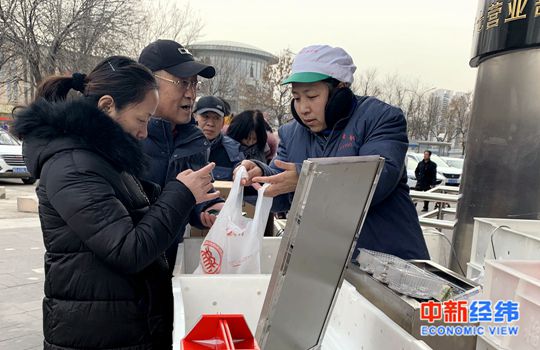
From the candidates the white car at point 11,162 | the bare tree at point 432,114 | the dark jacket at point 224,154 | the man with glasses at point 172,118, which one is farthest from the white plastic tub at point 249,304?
the bare tree at point 432,114

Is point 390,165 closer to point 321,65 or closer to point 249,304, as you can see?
point 321,65

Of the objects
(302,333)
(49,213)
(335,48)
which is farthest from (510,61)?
(49,213)

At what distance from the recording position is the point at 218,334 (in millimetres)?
912

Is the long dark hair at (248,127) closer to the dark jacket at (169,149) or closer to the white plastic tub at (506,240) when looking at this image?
the dark jacket at (169,149)

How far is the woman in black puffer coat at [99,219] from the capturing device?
1.33 m

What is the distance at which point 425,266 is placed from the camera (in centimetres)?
179

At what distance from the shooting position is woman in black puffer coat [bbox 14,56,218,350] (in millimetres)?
1330

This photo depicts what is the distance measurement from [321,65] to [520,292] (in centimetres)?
114

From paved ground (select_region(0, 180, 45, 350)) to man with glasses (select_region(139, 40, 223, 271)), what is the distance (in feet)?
7.01

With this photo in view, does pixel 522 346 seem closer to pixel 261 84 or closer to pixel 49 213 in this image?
pixel 49 213

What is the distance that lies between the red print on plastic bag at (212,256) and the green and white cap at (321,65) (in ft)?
2.59

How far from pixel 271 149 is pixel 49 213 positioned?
410cm

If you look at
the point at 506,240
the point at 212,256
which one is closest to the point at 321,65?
the point at 212,256

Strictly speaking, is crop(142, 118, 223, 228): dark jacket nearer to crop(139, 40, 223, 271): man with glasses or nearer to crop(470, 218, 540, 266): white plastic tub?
crop(139, 40, 223, 271): man with glasses
